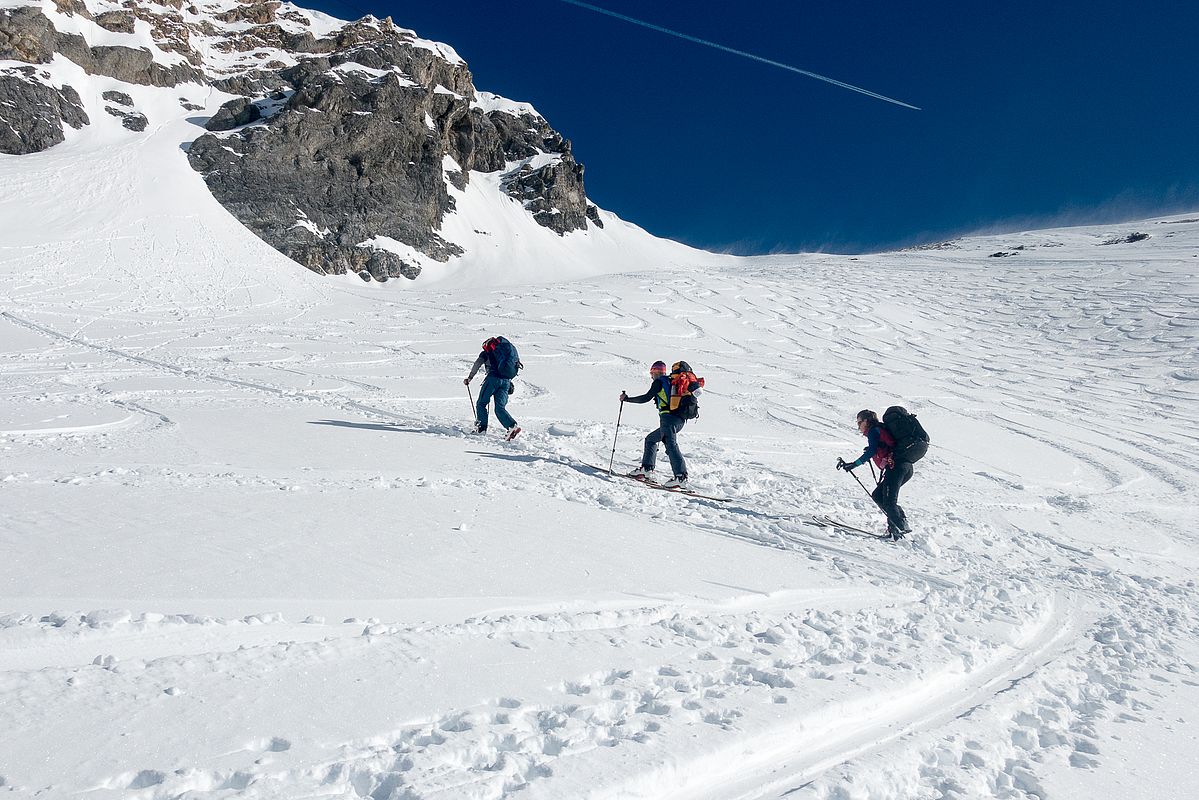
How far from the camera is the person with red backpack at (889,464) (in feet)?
24.0

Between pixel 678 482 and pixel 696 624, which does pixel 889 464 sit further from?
pixel 696 624

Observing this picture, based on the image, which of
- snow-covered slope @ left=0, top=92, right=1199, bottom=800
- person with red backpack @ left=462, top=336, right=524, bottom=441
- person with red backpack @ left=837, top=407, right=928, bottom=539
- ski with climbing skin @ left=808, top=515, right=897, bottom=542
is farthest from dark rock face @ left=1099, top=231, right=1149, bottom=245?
person with red backpack @ left=462, top=336, right=524, bottom=441

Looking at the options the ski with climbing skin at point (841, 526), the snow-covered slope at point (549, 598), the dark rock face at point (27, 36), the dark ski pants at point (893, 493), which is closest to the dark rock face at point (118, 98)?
the dark rock face at point (27, 36)

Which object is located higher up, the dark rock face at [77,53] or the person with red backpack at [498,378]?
the dark rock face at [77,53]

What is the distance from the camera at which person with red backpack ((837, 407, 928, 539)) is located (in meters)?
7.33

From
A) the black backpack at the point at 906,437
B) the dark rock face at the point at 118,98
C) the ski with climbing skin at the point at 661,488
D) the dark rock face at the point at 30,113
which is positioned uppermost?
the dark rock face at the point at 118,98

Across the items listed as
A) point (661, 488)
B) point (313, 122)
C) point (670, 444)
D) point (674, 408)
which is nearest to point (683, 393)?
point (674, 408)

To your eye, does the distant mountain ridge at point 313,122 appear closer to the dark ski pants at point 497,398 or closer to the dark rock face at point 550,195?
the dark rock face at point 550,195

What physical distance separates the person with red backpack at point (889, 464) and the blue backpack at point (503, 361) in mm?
4924

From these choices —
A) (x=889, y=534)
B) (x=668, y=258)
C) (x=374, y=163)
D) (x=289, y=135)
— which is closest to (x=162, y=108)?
(x=289, y=135)

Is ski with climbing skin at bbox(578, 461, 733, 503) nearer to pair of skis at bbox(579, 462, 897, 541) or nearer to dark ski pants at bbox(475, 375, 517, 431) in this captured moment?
pair of skis at bbox(579, 462, 897, 541)

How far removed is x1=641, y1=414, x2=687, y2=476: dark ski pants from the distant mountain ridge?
50.2 metres

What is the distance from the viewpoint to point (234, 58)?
78562mm

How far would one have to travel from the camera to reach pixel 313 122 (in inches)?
2377
